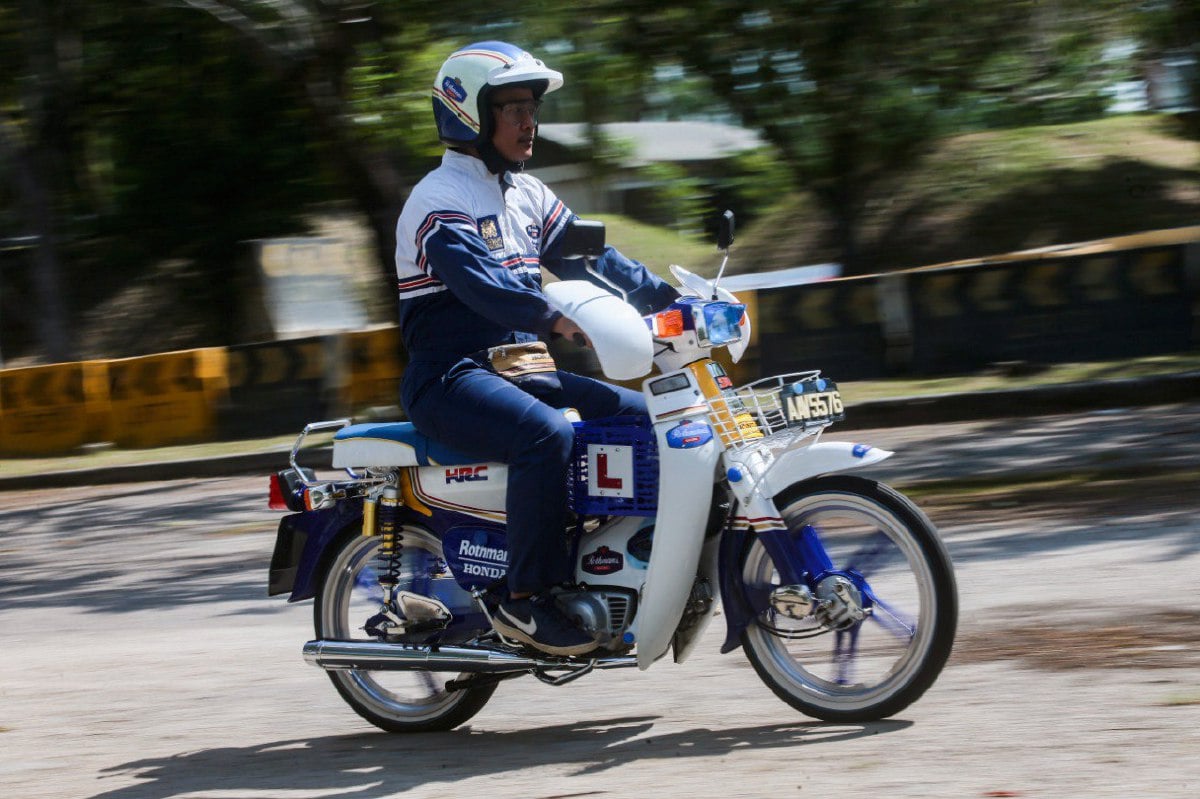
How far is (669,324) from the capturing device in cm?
450

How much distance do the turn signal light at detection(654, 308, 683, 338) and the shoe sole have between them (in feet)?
3.18

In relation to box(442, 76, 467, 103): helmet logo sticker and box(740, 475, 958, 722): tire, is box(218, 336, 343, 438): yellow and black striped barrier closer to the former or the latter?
box(442, 76, 467, 103): helmet logo sticker

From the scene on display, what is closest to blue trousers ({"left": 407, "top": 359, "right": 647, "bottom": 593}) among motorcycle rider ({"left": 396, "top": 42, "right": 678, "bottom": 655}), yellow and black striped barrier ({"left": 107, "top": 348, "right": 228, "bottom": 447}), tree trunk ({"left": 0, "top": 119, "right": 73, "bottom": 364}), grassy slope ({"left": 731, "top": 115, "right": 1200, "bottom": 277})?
motorcycle rider ({"left": 396, "top": 42, "right": 678, "bottom": 655})

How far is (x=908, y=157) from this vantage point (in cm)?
1942

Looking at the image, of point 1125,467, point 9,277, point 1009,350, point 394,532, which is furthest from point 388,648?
point 9,277

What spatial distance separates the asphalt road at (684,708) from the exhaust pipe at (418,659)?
0.81ft

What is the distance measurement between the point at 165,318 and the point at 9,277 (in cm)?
363

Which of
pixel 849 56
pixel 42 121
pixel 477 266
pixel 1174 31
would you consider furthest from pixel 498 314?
pixel 42 121

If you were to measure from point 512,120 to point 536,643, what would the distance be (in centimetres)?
164

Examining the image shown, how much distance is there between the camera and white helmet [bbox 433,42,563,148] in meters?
4.67

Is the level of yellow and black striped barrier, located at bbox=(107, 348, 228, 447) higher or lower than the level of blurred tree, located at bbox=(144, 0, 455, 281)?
lower

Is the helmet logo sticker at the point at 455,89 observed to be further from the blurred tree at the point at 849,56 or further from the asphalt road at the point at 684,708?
the blurred tree at the point at 849,56

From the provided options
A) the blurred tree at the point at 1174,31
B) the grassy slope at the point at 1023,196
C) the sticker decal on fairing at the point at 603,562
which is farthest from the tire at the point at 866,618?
the grassy slope at the point at 1023,196

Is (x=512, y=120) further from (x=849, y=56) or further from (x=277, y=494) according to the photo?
(x=849, y=56)
